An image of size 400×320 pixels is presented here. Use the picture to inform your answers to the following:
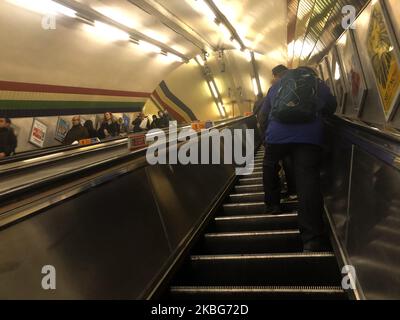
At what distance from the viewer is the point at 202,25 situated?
8625 millimetres

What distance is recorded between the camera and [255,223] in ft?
9.73

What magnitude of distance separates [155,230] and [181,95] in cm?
1337

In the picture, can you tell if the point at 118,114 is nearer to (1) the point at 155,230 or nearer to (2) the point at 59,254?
(1) the point at 155,230

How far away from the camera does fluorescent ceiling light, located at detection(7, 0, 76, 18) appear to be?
211 inches

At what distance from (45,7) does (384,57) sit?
17.1 feet

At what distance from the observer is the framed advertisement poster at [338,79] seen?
3703 mm

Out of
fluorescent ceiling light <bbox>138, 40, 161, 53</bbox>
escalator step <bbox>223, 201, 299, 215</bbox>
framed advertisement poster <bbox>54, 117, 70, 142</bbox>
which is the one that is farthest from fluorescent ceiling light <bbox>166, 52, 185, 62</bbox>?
escalator step <bbox>223, 201, 299, 215</bbox>

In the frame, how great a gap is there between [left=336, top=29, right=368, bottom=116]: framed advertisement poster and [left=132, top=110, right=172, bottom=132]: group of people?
7.47 meters

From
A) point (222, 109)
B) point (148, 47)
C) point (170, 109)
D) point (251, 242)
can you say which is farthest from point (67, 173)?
point (222, 109)

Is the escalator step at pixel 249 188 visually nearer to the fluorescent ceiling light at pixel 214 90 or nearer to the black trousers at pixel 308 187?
the black trousers at pixel 308 187

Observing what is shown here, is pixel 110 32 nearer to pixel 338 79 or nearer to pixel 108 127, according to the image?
pixel 108 127

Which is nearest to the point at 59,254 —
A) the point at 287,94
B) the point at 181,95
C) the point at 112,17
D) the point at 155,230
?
the point at 155,230

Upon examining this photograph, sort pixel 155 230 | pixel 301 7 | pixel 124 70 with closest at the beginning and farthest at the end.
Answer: pixel 155 230, pixel 301 7, pixel 124 70

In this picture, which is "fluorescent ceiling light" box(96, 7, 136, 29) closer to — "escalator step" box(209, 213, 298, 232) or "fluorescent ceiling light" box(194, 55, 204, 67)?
"escalator step" box(209, 213, 298, 232)
